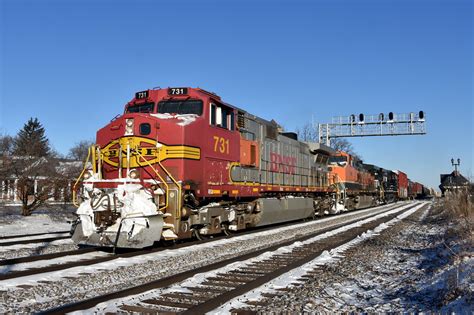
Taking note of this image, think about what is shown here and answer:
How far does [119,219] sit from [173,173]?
178 centimetres

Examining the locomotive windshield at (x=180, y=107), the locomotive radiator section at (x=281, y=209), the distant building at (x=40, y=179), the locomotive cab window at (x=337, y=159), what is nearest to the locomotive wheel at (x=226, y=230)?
the locomotive radiator section at (x=281, y=209)

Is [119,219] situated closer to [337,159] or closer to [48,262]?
[48,262]

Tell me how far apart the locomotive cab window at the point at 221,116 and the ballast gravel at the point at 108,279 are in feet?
11.1

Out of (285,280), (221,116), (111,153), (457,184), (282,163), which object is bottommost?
(285,280)

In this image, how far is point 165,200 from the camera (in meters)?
9.69

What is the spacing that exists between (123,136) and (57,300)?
5495 millimetres

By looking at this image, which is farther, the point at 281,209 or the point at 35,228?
the point at 281,209

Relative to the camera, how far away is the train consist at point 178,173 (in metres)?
9.05

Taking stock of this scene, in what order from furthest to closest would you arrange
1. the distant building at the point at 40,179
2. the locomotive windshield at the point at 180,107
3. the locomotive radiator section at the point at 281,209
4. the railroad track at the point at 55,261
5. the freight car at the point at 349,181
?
the freight car at the point at 349,181 → the distant building at the point at 40,179 → the locomotive radiator section at the point at 281,209 → the locomotive windshield at the point at 180,107 → the railroad track at the point at 55,261

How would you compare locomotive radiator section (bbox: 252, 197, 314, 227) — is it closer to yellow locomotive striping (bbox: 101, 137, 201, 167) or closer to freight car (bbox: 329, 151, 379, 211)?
yellow locomotive striping (bbox: 101, 137, 201, 167)

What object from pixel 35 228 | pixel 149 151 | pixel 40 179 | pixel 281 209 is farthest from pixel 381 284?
pixel 40 179

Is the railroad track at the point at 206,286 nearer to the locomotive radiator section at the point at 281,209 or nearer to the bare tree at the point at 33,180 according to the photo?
the locomotive radiator section at the point at 281,209

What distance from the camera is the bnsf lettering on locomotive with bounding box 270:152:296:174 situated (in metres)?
16.6

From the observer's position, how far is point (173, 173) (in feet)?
33.6
